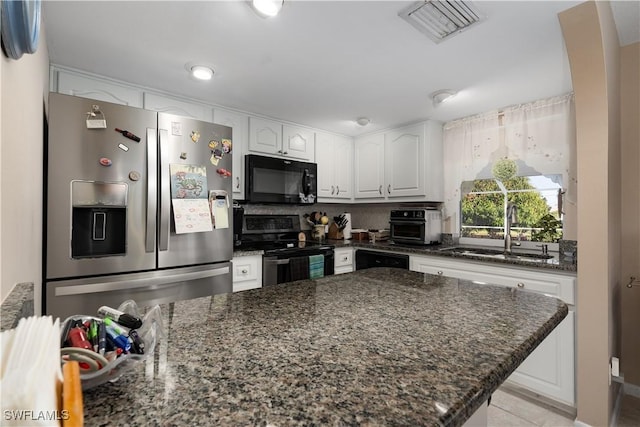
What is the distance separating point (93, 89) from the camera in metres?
2.12

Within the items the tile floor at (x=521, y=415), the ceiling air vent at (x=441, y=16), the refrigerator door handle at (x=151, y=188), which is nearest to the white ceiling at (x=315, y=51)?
the ceiling air vent at (x=441, y=16)

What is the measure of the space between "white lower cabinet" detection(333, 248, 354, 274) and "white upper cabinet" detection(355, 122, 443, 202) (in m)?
0.76

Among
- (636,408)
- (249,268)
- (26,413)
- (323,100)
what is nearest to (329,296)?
(26,413)

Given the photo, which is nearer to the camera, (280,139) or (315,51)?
(315,51)

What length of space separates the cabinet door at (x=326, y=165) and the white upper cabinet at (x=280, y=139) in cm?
10

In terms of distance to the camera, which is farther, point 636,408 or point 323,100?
point 323,100

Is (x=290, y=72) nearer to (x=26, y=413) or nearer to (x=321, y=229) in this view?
(x=321, y=229)

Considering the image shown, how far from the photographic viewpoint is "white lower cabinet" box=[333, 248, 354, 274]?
3.12 metres

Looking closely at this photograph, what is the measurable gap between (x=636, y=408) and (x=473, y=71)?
94.5 inches

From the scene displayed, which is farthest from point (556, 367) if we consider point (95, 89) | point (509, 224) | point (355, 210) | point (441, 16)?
point (95, 89)

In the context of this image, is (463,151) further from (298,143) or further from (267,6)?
(267,6)

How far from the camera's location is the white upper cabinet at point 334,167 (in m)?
3.52

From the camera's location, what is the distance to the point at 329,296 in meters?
1.10

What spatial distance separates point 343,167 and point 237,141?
1.37 metres
